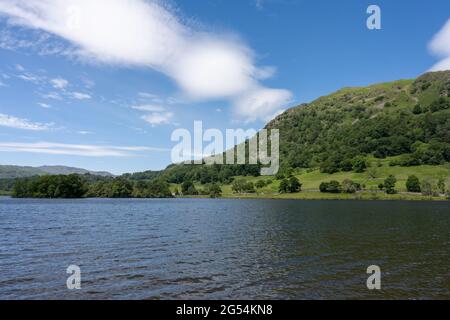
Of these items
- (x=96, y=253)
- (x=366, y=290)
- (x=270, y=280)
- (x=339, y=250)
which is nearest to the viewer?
(x=366, y=290)

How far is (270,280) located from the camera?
30812mm

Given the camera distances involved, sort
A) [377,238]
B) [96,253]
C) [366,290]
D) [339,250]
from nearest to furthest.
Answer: [366,290] → [96,253] → [339,250] → [377,238]

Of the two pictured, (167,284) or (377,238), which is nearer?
(167,284)

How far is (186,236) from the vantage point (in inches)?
2281

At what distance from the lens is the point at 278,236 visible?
193 feet

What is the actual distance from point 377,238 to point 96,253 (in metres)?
43.3

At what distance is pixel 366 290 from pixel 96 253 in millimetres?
30542

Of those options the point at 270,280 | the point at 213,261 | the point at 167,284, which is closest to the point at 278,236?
the point at 213,261
